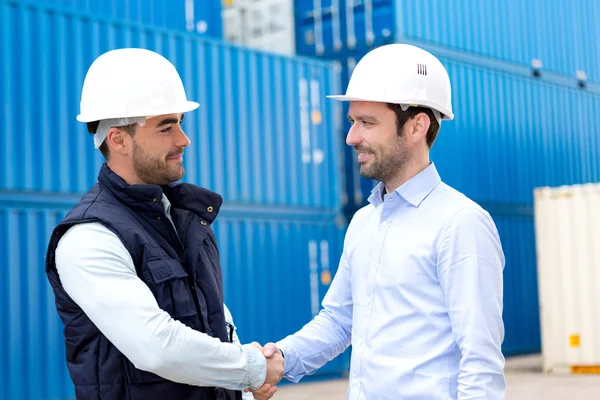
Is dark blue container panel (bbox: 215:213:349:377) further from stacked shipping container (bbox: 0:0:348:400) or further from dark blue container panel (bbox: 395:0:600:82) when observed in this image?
dark blue container panel (bbox: 395:0:600:82)

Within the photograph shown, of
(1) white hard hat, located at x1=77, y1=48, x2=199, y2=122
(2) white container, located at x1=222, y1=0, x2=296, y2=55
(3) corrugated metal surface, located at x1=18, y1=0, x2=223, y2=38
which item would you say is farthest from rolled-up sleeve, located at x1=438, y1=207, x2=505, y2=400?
(2) white container, located at x1=222, y1=0, x2=296, y2=55

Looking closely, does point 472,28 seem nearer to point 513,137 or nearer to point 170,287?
point 513,137

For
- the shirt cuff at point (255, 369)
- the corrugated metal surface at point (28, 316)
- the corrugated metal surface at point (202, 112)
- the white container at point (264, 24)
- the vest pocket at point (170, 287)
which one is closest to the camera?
the vest pocket at point (170, 287)

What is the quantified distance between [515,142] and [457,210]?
1275 cm

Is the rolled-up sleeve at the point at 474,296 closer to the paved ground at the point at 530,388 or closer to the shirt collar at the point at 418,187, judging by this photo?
the shirt collar at the point at 418,187

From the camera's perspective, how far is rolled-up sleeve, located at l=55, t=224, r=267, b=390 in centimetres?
295

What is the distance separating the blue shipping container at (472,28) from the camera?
13258 millimetres

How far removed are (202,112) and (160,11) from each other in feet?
4.75

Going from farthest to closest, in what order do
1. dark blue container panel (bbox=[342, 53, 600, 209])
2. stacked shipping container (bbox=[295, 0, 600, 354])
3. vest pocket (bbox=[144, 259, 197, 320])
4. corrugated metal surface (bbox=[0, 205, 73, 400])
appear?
dark blue container panel (bbox=[342, 53, 600, 209]), stacked shipping container (bbox=[295, 0, 600, 354]), corrugated metal surface (bbox=[0, 205, 73, 400]), vest pocket (bbox=[144, 259, 197, 320])

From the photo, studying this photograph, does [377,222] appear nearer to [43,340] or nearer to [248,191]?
[43,340]

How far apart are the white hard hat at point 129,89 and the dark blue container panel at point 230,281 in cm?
628

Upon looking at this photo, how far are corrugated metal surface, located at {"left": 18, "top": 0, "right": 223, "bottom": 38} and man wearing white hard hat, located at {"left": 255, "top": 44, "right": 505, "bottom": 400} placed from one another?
7295mm

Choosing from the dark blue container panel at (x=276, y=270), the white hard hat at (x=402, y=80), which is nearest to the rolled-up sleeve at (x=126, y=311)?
the white hard hat at (x=402, y=80)

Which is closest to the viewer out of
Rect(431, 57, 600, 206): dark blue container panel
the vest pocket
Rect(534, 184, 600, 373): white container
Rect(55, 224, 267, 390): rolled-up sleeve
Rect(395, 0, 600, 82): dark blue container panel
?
Rect(55, 224, 267, 390): rolled-up sleeve
